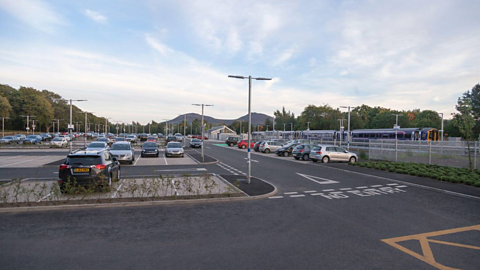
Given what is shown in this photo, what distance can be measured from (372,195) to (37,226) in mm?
11297

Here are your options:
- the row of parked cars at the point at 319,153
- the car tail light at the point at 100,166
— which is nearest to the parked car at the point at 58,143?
the row of parked cars at the point at 319,153

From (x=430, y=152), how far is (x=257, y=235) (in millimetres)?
20795

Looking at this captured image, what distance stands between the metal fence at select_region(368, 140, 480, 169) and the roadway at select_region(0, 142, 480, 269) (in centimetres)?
1215

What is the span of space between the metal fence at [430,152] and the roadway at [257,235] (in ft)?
39.9

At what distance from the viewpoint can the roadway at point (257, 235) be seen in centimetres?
543

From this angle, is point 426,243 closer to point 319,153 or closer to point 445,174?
point 445,174

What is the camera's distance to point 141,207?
948 cm

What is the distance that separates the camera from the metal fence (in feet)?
68.2

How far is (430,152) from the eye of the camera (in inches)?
877

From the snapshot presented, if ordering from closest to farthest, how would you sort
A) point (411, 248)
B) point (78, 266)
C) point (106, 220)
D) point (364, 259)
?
point (78, 266), point (364, 259), point (411, 248), point (106, 220)

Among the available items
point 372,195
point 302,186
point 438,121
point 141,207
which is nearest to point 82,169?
point 141,207

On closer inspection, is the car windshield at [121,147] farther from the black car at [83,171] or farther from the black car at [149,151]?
the black car at [83,171]

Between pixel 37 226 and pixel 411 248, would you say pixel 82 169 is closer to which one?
pixel 37 226

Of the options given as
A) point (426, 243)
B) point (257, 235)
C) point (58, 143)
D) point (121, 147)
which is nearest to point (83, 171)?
point (257, 235)
